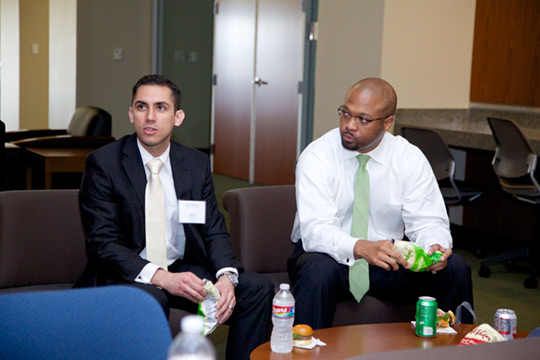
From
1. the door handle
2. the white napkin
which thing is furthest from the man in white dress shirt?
the door handle

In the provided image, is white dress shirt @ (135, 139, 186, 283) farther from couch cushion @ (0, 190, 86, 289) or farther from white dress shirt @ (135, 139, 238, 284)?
couch cushion @ (0, 190, 86, 289)

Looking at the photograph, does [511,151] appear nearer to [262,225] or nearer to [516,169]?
[516,169]

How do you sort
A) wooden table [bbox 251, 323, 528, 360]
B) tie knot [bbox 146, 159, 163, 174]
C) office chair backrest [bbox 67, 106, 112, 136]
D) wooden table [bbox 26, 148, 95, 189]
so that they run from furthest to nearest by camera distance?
office chair backrest [bbox 67, 106, 112, 136] → wooden table [bbox 26, 148, 95, 189] → tie knot [bbox 146, 159, 163, 174] → wooden table [bbox 251, 323, 528, 360]

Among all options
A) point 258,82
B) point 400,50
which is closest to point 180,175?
point 400,50

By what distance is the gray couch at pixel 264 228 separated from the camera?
291 cm

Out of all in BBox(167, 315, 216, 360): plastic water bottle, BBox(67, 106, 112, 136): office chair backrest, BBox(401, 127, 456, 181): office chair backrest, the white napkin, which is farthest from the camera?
BBox(67, 106, 112, 136): office chair backrest

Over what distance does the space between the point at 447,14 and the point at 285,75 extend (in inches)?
91.7

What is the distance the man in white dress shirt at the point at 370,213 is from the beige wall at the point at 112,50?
593cm

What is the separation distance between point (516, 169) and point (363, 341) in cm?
279

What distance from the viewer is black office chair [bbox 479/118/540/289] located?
14.5ft

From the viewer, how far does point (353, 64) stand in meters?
5.72

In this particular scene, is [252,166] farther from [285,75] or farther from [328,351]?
[328,351]

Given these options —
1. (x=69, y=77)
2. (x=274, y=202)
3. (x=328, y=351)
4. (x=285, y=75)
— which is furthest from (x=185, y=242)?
(x=69, y=77)

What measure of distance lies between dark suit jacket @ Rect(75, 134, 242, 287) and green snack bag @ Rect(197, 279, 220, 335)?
0.19 m
